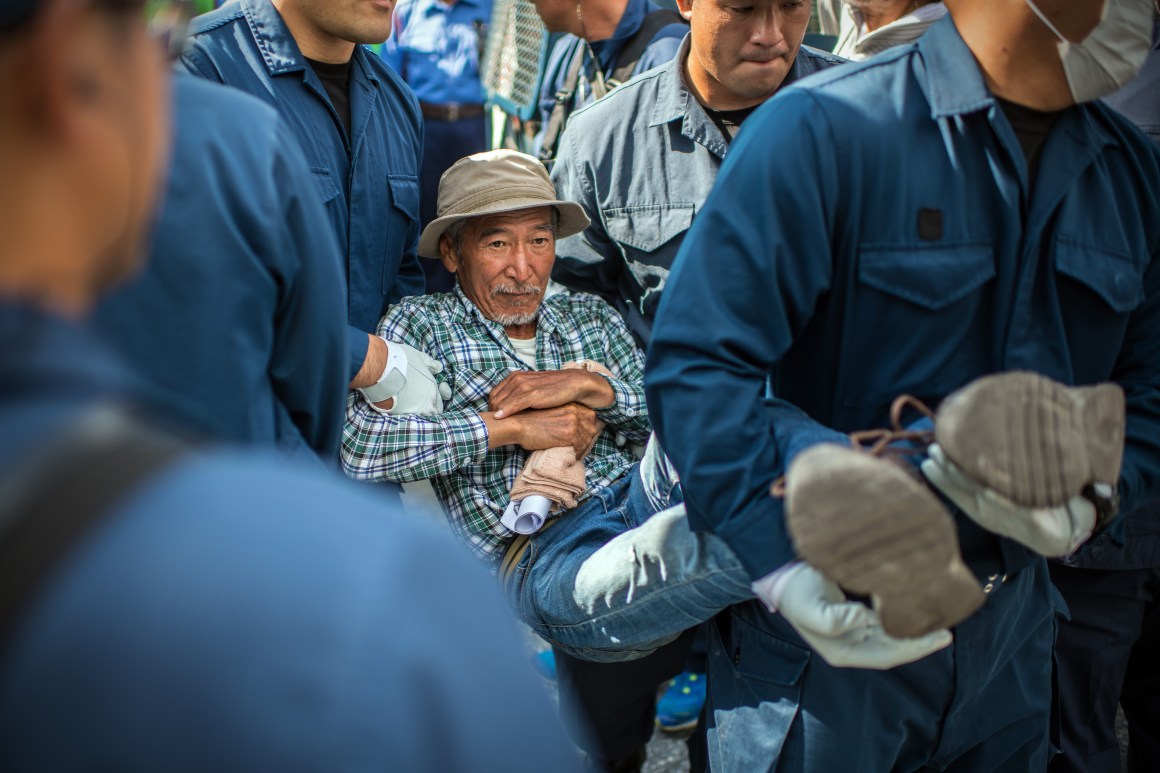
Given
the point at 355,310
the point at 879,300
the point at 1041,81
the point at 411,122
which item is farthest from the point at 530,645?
the point at 1041,81

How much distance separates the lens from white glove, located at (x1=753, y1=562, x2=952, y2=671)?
1360 millimetres

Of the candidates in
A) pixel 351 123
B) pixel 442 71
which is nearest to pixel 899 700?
pixel 351 123

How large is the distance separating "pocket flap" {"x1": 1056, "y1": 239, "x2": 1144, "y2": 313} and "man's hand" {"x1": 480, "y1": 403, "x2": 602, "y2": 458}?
1.20 meters

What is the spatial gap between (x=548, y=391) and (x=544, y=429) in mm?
100

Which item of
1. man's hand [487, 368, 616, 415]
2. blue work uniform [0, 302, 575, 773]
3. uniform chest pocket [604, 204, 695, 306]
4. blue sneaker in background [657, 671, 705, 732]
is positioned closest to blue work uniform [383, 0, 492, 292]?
uniform chest pocket [604, 204, 695, 306]

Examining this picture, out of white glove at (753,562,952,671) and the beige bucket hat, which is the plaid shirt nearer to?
the beige bucket hat

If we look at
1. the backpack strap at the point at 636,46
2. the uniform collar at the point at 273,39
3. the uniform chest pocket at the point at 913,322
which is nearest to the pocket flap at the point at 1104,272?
the uniform chest pocket at the point at 913,322

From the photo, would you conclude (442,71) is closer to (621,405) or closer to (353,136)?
(353,136)

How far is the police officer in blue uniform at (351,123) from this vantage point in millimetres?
2370

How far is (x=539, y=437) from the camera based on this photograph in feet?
7.79

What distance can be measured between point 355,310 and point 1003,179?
161 centimetres

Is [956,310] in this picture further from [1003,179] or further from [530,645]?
[530,645]

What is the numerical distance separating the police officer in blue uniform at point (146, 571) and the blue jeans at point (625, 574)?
1017mm

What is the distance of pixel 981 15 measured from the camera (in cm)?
154
